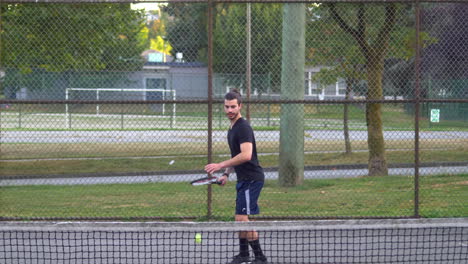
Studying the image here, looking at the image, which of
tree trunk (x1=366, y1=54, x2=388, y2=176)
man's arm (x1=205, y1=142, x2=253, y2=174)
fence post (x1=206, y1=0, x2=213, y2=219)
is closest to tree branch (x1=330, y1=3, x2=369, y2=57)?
tree trunk (x1=366, y1=54, x2=388, y2=176)

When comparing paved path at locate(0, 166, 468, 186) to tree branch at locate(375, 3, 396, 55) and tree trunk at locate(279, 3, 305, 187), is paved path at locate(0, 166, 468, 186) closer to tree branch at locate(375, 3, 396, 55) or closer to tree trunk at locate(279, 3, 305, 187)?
tree trunk at locate(279, 3, 305, 187)

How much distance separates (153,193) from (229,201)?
1876 mm

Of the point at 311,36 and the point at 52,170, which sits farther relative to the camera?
the point at 52,170

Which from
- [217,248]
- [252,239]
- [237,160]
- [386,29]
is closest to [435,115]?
[386,29]

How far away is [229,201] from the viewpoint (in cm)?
1110

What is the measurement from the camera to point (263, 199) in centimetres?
1116

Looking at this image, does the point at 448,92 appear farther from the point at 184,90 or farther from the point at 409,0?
the point at 409,0

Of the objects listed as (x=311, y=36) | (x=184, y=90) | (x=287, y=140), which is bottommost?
(x=287, y=140)

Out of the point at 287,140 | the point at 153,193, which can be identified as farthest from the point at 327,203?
the point at 153,193

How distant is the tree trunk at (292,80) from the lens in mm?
11523

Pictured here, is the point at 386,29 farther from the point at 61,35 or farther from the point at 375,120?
the point at 61,35

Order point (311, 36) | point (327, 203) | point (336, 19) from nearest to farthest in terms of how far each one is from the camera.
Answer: point (327, 203) < point (336, 19) < point (311, 36)

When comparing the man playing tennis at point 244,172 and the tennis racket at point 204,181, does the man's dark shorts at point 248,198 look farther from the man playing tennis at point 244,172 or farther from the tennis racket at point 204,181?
the tennis racket at point 204,181

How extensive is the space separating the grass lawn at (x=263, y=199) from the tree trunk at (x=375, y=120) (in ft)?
1.05
